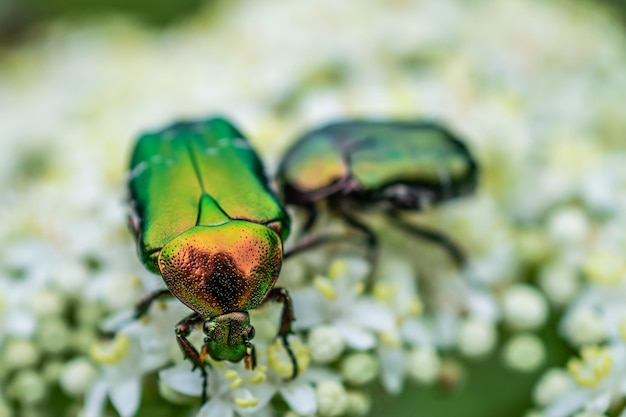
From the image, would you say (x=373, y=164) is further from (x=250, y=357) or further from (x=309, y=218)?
(x=250, y=357)

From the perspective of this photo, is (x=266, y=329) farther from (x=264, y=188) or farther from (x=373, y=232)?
(x=373, y=232)

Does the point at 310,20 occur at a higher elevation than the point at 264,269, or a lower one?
higher

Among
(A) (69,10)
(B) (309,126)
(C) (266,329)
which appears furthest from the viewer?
(A) (69,10)

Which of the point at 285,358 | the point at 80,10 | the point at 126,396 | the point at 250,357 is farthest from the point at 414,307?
the point at 80,10

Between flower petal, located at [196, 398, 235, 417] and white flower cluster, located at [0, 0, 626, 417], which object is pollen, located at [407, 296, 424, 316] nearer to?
white flower cluster, located at [0, 0, 626, 417]

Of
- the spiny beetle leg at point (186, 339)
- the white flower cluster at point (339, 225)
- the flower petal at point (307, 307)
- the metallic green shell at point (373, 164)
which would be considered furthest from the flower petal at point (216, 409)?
the metallic green shell at point (373, 164)

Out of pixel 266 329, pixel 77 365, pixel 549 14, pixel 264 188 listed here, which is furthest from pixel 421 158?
pixel 549 14

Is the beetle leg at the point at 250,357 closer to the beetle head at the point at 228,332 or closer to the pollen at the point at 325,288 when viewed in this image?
the beetle head at the point at 228,332

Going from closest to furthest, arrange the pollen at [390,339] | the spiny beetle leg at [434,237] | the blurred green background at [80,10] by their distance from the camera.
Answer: the pollen at [390,339] < the spiny beetle leg at [434,237] < the blurred green background at [80,10]
